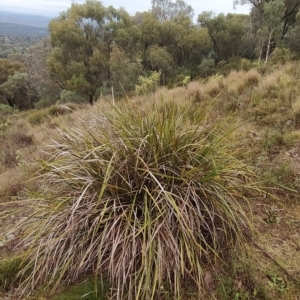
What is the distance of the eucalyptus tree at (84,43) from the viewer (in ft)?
56.7

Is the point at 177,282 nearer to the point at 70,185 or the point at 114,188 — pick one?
the point at 114,188

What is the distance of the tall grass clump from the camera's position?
148cm

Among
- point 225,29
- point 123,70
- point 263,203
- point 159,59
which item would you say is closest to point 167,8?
point 225,29

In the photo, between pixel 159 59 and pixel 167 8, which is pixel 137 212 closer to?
pixel 159 59

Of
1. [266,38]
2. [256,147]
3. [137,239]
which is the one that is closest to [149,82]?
[256,147]

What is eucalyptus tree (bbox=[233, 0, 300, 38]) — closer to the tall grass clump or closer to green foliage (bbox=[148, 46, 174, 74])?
green foliage (bbox=[148, 46, 174, 74])

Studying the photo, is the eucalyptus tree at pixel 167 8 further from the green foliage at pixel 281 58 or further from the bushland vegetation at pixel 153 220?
the bushland vegetation at pixel 153 220

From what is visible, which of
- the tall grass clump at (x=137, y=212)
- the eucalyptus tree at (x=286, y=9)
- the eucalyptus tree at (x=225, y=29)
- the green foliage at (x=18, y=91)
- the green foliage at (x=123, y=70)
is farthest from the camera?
the green foliage at (x=18, y=91)

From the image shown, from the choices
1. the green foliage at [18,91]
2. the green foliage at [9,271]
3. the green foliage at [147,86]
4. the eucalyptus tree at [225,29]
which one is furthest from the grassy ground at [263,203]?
the green foliage at [18,91]

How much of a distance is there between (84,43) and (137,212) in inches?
724

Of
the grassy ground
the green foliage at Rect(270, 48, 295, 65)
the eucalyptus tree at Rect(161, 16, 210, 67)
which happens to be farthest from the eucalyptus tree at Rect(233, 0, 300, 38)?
the grassy ground

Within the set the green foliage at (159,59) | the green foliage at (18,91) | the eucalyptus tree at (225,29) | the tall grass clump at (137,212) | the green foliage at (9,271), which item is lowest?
the green foliage at (18,91)

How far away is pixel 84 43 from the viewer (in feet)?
59.0

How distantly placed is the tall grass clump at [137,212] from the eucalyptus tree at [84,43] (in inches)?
638
